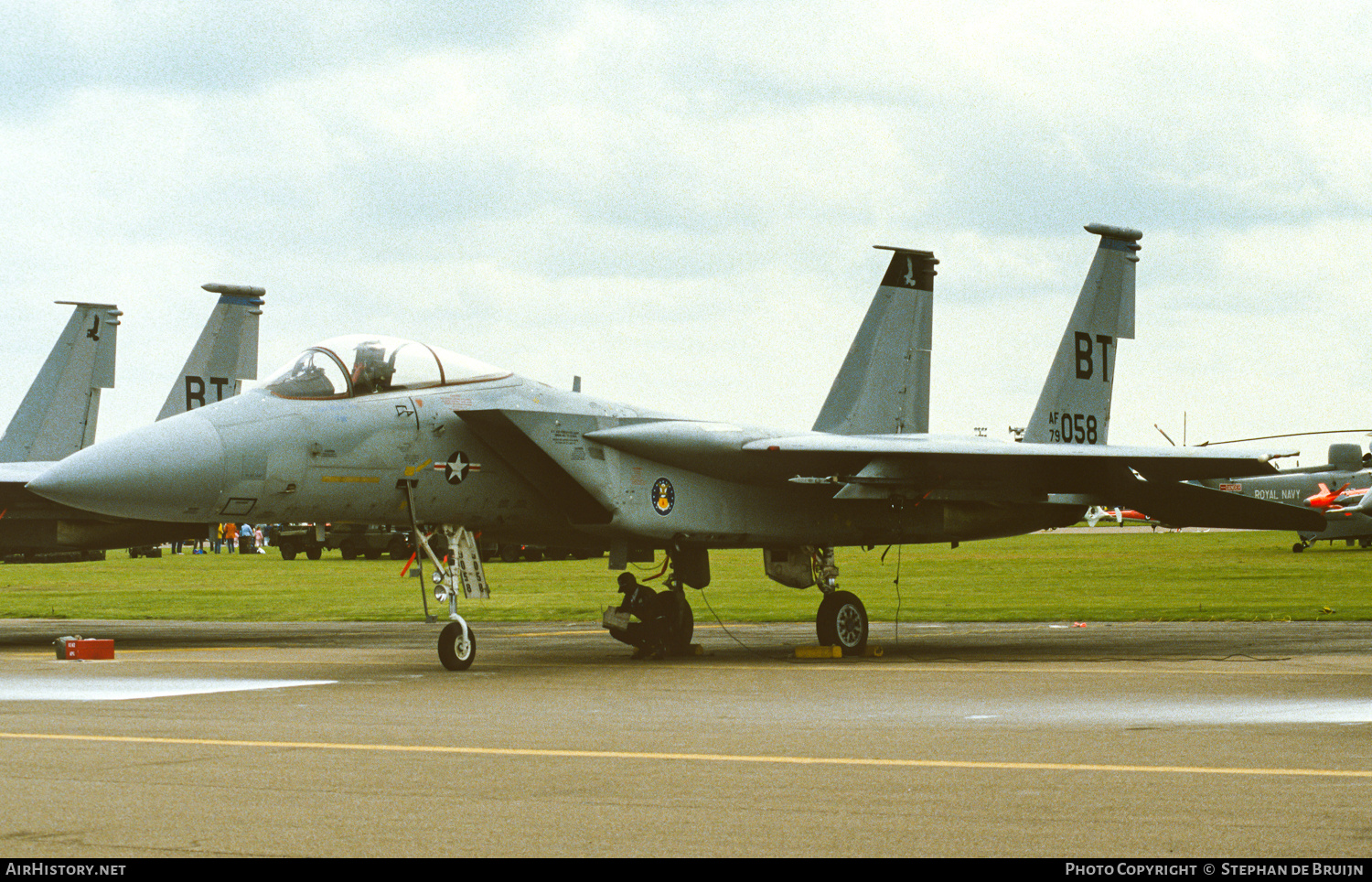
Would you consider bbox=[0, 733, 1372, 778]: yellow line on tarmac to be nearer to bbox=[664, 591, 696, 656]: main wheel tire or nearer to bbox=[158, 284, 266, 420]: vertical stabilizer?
bbox=[664, 591, 696, 656]: main wheel tire

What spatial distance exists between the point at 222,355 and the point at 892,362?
961cm

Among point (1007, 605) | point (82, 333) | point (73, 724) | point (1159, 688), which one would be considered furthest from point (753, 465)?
point (82, 333)

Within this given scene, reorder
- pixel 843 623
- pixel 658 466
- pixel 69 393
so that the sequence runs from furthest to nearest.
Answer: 1. pixel 69 393
2. pixel 843 623
3. pixel 658 466

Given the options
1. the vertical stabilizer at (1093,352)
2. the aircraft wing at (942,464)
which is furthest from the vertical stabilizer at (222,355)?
the vertical stabilizer at (1093,352)

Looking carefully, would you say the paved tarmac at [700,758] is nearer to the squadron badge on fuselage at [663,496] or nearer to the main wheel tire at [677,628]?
the main wheel tire at [677,628]

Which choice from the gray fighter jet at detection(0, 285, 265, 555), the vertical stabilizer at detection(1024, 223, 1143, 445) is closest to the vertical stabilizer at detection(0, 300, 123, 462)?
the gray fighter jet at detection(0, 285, 265, 555)

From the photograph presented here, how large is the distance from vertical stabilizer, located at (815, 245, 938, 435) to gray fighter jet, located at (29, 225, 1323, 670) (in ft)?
0.08

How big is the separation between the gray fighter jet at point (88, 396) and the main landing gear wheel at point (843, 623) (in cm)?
885

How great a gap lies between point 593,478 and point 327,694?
12.2 ft

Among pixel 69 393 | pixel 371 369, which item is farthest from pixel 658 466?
pixel 69 393

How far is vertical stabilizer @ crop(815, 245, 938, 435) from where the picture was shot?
17984mm

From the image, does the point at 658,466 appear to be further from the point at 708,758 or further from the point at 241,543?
the point at 241,543

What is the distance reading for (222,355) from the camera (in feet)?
68.9

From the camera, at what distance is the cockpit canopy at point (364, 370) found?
1260 cm
